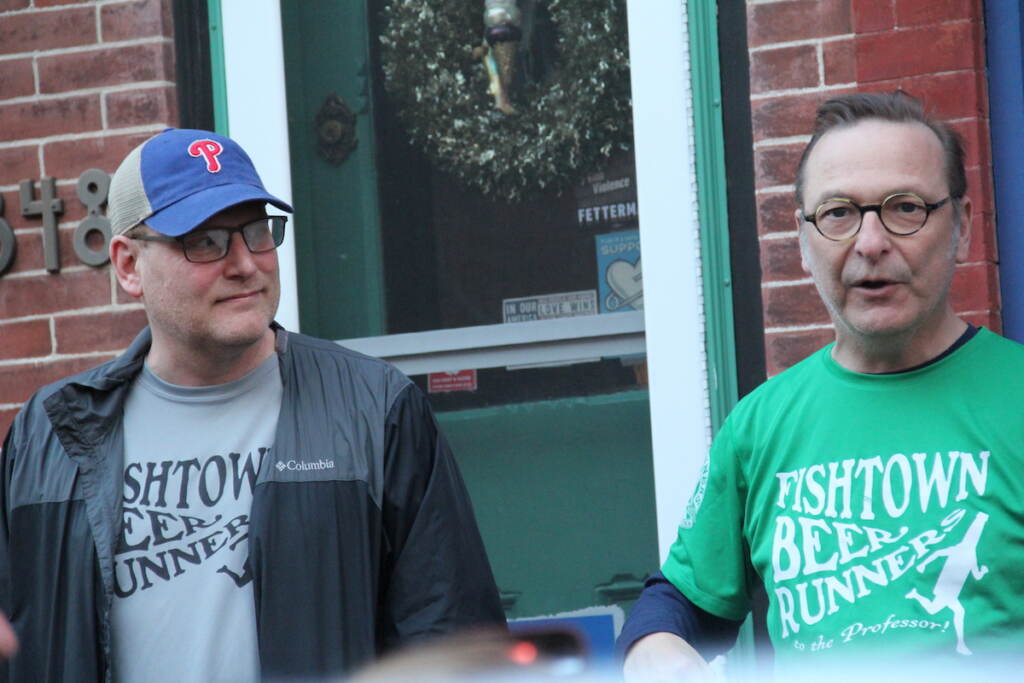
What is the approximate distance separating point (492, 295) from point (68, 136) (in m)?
1.29

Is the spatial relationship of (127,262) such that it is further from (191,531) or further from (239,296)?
(191,531)

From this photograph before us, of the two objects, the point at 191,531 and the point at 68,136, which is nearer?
the point at 191,531

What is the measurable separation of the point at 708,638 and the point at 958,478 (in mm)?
537

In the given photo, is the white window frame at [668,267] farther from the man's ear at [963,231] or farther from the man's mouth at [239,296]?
the man's ear at [963,231]

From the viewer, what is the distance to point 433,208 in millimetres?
3982

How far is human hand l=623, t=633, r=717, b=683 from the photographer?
1.97 metres

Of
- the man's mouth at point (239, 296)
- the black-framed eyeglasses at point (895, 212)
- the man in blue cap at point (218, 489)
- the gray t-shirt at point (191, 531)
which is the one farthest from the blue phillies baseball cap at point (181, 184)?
the black-framed eyeglasses at point (895, 212)

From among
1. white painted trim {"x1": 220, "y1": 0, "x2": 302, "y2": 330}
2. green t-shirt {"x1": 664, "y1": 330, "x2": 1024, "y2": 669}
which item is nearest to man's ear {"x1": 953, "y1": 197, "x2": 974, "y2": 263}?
green t-shirt {"x1": 664, "y1": 330, "x2": 1024, "y2": 669}

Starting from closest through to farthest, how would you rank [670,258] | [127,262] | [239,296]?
[239,296], [127,262], [670,258]

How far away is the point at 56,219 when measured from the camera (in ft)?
12.9

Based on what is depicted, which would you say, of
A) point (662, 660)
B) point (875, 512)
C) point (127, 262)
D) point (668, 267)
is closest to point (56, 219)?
point (127, 262)

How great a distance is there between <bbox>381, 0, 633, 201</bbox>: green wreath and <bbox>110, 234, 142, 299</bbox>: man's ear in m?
1.29

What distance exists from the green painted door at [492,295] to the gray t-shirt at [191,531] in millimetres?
1189

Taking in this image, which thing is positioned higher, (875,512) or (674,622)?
(875,512)
